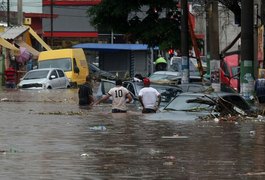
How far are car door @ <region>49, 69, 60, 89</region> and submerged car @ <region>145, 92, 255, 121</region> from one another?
23.0m

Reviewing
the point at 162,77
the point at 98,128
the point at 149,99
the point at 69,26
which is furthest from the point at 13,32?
the point at 98,128

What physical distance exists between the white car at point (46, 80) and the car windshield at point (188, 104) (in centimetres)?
2259

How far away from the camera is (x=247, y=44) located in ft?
80.3

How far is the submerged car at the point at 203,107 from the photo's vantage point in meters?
21.6

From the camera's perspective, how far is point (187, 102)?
72.8 ft

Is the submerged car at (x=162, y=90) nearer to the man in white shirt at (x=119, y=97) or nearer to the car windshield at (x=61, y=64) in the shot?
the man in white shirt at (x=119, y=97)

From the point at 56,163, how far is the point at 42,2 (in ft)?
230

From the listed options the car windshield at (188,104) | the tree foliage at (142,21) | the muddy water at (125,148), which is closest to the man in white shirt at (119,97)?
the muddy water at (125,148)

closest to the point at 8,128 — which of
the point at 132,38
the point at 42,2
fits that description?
the point at 132,38

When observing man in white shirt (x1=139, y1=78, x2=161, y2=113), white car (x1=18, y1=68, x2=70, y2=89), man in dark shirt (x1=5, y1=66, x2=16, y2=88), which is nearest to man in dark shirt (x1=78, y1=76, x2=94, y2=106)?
man in white shirt (x1=139, y1=78, x2=161, y2=113)

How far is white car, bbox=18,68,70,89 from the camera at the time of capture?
44656 millimetres

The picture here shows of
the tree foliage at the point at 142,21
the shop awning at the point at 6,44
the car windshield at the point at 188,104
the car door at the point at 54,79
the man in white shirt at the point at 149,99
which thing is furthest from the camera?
the shop awning at the point at 6,44

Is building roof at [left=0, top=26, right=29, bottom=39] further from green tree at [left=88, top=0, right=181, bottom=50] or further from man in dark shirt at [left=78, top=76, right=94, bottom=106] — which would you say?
man in dark shirt at [left=78, top=76, right=94, bottom=106]

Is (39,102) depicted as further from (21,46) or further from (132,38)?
(21,46)
